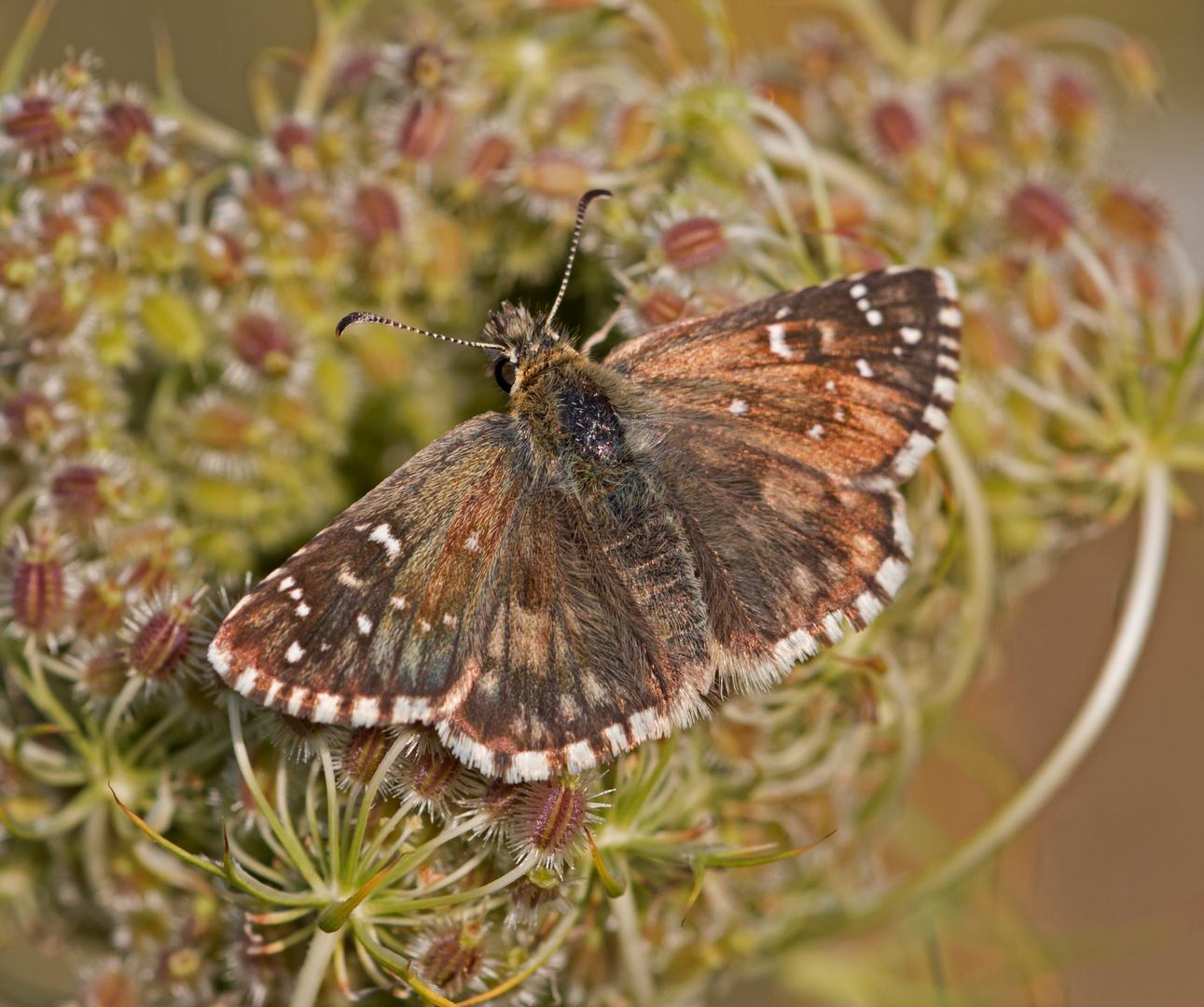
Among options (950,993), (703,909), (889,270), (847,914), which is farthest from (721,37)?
(950,993)

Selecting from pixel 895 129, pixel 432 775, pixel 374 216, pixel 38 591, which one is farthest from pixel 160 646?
pixel 895 129

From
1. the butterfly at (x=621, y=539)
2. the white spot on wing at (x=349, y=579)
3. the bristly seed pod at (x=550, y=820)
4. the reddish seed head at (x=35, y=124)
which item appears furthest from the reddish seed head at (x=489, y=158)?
the bristly seed pod at (x=550, y=820)

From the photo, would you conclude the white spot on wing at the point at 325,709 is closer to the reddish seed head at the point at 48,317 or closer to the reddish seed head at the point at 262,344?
the reddish seed head at the point at 262,344

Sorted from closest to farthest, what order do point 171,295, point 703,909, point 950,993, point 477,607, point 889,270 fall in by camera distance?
point 477,607
point 889,270
point 703,909
point 171,295
point 950,993

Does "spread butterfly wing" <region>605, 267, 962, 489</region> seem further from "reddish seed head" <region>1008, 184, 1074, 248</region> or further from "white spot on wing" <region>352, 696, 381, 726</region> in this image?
"white spot on wing" <region>352, 696, 381, 726</region>

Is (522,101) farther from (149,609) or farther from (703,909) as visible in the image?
(703,909)

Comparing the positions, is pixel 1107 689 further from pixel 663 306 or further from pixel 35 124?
pixel 35 124
